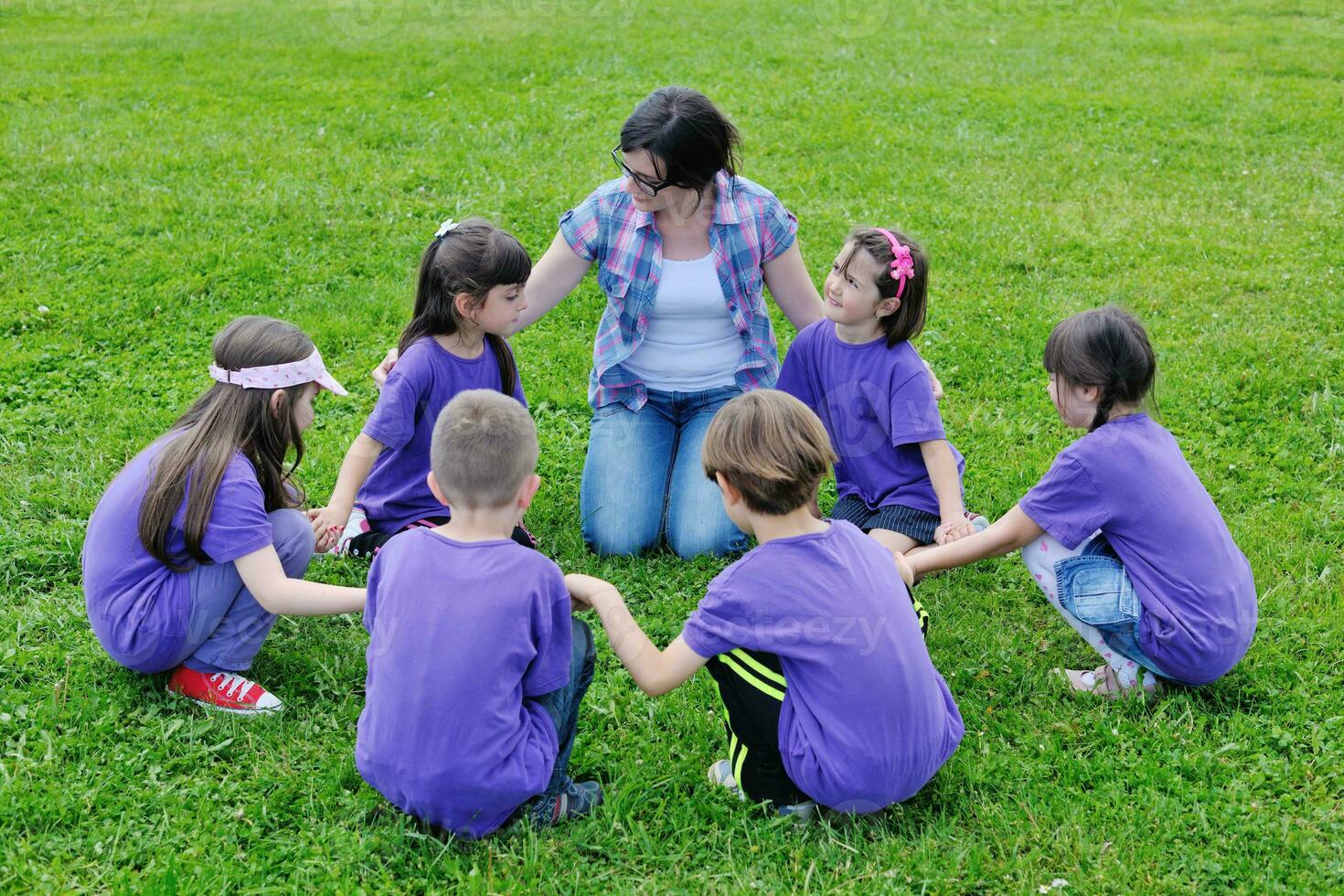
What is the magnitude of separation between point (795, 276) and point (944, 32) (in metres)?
9.27

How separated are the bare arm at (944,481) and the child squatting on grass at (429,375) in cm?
148

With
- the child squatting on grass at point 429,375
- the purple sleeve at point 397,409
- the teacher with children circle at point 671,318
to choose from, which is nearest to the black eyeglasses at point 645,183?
the teacher with children circle at point 671,318

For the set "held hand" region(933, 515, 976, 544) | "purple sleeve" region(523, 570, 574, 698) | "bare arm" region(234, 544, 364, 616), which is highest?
"purple sleeve" region(523, 570, 574, 698)

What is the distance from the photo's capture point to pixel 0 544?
4.22 metres

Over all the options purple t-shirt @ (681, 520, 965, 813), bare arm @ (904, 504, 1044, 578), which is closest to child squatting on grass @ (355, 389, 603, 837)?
purple t-shirt @ (681, 520, 965, 813)

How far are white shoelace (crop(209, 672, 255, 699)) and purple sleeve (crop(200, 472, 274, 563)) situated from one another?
0.41 metres

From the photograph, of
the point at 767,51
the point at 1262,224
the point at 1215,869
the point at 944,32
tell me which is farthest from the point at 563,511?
the point at 944,32

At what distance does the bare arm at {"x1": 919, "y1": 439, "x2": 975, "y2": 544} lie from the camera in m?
3.99

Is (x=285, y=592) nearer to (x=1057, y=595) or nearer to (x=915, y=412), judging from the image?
(x=915, y=412)

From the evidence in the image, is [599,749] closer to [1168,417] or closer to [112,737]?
[112,737]

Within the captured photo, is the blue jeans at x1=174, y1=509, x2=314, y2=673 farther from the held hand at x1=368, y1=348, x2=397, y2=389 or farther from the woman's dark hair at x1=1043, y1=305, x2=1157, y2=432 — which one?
the woman's dark hair at x1=1043, y1=305, x2=1157, y2=432

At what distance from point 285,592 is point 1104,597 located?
2362mm

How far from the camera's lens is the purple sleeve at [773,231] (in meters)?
4.51

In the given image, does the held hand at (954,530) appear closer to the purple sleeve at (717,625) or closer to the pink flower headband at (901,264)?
the pink flower headband at (901,264)
